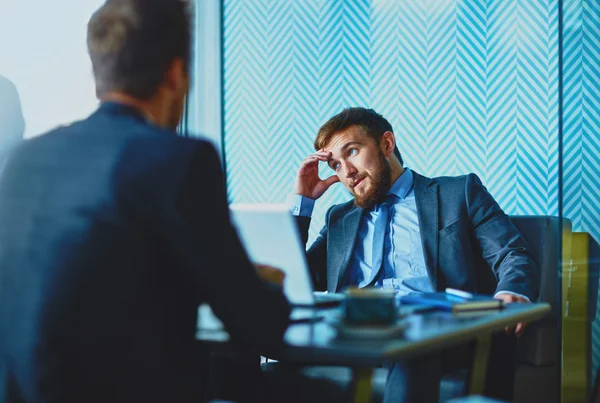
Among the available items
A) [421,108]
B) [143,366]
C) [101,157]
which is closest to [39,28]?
[421,108]

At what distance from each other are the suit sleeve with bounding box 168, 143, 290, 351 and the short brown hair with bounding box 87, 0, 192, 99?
19 centimetres

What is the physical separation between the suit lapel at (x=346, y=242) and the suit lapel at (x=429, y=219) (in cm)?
25

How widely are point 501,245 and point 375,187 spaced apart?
0.54m

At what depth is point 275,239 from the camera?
1.77 meters

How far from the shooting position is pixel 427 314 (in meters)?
1.73

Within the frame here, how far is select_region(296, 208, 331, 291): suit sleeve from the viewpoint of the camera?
2.99 m

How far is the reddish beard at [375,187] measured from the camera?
9.84 feet

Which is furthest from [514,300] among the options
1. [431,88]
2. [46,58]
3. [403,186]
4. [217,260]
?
[46,58]

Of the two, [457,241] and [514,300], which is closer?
[514,300]

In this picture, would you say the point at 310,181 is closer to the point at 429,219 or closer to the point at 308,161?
the point at 308,161

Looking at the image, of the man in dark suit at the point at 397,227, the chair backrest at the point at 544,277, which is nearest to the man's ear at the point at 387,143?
the man in dark suit at the point at 397,227

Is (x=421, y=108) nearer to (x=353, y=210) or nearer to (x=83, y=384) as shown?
(x=353, y=210)

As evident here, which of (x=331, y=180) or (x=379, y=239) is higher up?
(x=331, y=180)

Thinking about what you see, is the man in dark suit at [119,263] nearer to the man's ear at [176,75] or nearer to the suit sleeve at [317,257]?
the man's ear at [176,75]
